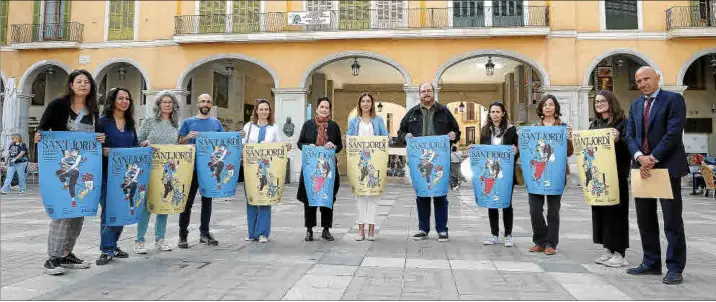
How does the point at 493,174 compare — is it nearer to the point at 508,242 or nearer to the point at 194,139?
the point at 508,242

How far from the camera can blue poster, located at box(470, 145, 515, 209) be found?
4.99 meters

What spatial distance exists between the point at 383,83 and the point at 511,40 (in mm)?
9322

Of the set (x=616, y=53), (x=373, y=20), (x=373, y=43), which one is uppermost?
(x=373, y=20)

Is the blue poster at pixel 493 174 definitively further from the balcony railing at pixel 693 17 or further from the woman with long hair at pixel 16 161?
the balcony railing at pixel 693 17

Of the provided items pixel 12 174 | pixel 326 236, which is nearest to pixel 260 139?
pixel 326 236

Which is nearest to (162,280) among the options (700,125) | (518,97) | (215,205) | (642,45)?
(215,205)

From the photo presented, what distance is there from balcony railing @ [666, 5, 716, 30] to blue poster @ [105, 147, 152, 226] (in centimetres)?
1785

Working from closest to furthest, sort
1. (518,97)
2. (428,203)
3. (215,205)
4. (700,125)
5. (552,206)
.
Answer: (552,206) < (428,203) < (215,205) < (700,125) < (518,97)

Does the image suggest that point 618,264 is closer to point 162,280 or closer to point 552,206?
point 552,206

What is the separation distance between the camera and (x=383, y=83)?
24.7 metres

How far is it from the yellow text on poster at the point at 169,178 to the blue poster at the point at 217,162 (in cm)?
15

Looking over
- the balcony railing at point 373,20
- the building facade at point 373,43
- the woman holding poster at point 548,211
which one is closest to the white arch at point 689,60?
the building facade at point 373,43

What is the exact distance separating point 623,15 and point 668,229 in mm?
15454

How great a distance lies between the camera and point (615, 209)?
4211 mm
